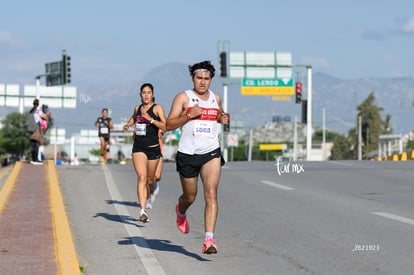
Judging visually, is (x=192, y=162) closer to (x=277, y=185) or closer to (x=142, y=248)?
(x=142, y=248)

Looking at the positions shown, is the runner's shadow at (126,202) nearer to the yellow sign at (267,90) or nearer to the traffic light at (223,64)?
the traffic light at (223,64)

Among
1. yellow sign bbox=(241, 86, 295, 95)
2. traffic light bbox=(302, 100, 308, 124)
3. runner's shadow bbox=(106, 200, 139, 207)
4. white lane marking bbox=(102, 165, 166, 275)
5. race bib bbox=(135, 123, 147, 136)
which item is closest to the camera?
white lane marking bbox=(102, 165, 166, 275)

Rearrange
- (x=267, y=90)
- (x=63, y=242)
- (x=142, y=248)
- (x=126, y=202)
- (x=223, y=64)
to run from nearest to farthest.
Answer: (x=63, y=242)
(x=142, y=248)
(x=126, y=202)
(x=223, y=64)
(x=267, y=90)

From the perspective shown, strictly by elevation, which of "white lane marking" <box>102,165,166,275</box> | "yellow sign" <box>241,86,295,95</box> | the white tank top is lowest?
"white lane marking" <box>102,165,166,275</box>

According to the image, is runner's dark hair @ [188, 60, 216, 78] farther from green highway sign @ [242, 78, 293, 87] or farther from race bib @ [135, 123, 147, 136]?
green highway sign @ [242, 78, 293, 87]

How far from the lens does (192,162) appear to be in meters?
8.85

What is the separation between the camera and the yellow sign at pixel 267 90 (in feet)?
202

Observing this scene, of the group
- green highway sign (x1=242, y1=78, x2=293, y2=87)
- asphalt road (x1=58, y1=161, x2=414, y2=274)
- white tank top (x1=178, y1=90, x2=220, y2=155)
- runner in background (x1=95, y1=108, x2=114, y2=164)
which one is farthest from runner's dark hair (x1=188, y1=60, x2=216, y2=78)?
green highway sign (x1=242, y1=78, x2=293, y2=87)

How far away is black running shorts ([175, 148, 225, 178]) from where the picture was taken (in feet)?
28.9

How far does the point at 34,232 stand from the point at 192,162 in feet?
9.31

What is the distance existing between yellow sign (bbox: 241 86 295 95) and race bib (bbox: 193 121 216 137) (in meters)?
52.5

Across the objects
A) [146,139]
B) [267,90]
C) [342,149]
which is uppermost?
[267,90]

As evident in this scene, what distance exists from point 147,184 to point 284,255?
13.6 ft

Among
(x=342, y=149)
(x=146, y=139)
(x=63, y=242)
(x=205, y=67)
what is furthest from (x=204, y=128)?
(x=342, y=149)
